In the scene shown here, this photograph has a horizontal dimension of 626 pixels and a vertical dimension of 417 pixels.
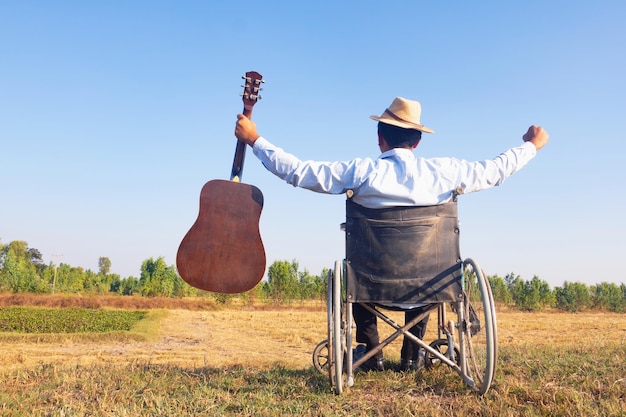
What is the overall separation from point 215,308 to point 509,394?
1297 inches

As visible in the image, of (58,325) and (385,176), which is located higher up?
(385,176)

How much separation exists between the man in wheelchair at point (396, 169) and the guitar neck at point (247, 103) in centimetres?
18

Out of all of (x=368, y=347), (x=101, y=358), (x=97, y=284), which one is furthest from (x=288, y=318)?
(x=97, y=284)

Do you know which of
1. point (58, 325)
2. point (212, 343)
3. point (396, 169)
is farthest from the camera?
point (58, 325)

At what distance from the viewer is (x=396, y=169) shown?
265 cm

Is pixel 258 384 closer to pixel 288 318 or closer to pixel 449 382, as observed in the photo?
pixel 449 382

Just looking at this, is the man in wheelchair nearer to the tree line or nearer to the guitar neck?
the guitar neck

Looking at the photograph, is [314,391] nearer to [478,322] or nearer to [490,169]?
[478,322]

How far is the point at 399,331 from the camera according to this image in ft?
8.44

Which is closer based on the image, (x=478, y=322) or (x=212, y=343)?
(x=478, y=322)

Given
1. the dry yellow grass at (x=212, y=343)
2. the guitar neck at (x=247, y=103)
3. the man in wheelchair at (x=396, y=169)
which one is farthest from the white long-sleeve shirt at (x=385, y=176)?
the dry yellow grass at (x=212, y=343)

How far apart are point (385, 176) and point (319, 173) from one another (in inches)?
14.2

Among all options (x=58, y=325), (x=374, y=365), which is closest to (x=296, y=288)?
(x=58, y=325)

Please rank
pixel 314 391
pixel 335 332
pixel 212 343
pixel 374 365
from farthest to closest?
1. pixel 212 343
2. pixel 374 365
3. pixel 314 391
4. pixel 335 332
